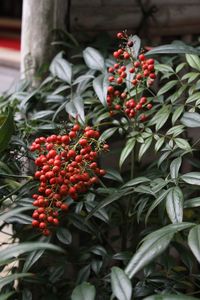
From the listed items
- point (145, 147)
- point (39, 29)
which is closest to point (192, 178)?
point (145, 147)

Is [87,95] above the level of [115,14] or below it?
below

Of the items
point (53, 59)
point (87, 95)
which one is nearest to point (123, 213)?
point (87, 95)

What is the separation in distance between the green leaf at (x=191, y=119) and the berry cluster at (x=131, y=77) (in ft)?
0.29

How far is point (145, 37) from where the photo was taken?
1933 mm

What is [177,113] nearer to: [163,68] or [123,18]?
[163,68]

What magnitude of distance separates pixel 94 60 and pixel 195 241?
0.81 m

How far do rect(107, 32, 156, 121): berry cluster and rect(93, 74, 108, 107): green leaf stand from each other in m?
0.01

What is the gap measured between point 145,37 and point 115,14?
15cm

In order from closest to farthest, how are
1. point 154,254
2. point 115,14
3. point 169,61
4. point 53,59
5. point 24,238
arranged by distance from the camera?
point 154,254, point 24,238, point 169,61, point 53,59, point 115,14

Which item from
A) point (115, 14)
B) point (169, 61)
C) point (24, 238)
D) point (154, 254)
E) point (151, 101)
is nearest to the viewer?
point (154, 254)

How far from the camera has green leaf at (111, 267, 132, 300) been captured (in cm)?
78

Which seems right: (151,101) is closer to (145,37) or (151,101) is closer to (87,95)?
(87,95)

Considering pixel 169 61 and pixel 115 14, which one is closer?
pixel 169 61

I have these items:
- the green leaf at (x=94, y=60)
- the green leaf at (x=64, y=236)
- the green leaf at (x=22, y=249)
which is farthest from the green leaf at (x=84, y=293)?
the green leaf at (x=94, y=60)
